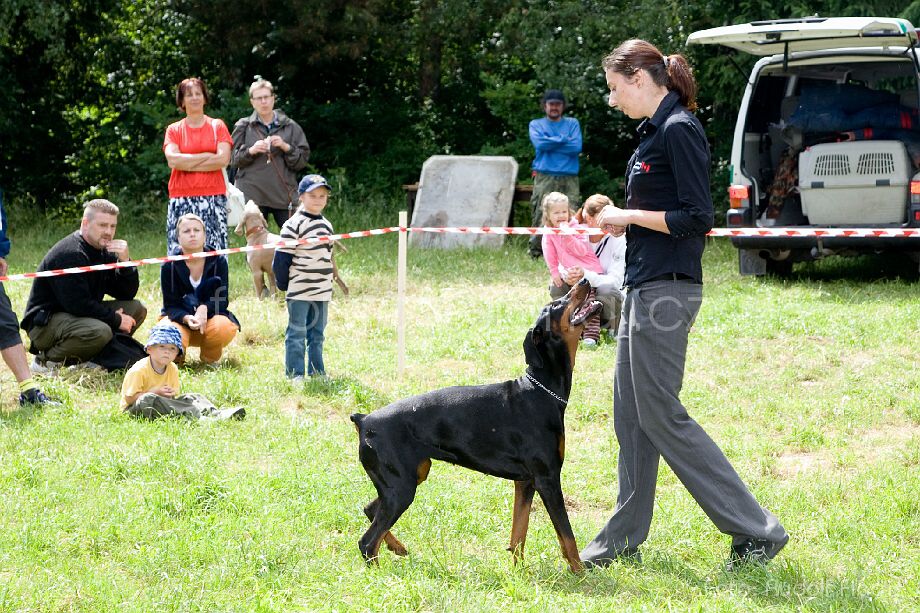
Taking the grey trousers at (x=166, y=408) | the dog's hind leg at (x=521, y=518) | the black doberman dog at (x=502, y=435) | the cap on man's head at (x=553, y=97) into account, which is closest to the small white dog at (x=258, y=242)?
the grey trousers at (x=166, y=408)

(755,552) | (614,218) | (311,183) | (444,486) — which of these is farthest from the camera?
(311,183)

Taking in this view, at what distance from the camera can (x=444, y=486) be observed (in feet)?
17.7

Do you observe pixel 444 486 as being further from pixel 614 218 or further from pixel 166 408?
pixel 166 408

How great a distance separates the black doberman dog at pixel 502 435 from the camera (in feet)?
14.0

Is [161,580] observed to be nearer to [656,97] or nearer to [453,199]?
[656,97]

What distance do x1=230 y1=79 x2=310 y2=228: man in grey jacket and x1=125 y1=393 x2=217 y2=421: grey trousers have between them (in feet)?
15.3

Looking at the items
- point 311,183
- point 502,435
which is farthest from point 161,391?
point 502,435

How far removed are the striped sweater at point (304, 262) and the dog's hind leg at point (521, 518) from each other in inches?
136

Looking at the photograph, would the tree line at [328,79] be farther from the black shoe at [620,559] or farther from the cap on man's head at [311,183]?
the black shoe at [620,559]

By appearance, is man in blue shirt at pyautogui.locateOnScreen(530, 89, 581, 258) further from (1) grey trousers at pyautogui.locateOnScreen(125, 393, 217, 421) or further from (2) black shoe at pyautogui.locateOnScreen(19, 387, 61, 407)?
(2) black shoe at pyautogui.locateOnScreen(19, 387, 61, 407)

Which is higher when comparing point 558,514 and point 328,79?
point 328,79

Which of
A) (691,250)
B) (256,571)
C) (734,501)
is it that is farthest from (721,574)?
(256,571)

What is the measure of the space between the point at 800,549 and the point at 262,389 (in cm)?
392

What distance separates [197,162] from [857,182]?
584 centimetres
